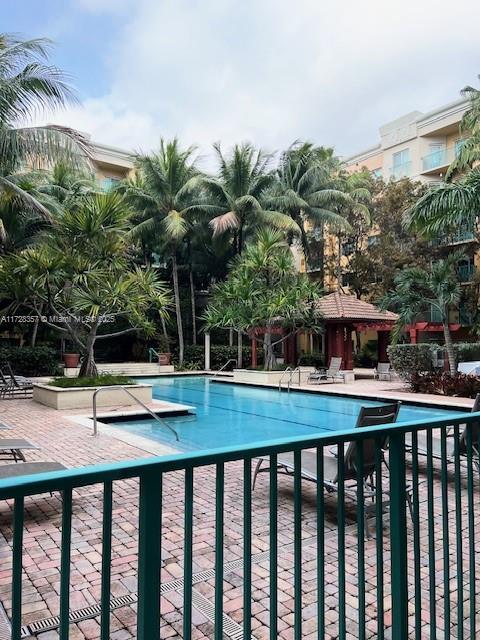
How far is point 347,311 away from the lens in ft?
79.0

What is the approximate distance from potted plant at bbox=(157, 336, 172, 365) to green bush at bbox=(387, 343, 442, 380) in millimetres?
12932

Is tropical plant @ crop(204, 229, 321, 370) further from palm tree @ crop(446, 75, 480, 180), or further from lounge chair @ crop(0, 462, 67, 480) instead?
lounge chair @ crop(0, 462, 67, 480)

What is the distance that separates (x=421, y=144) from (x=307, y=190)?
8736 mm

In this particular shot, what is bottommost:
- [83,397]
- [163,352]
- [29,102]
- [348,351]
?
[83,397]

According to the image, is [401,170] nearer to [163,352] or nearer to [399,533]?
[163,352]

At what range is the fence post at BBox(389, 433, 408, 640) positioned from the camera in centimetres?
225

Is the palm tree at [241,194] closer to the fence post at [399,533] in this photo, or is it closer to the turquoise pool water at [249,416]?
A: the turquoise pool water at [249,416]

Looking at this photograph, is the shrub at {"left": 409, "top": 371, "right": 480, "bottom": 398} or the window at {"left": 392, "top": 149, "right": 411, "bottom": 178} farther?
the window at {"left": 392, "top": 149, "right": 411, "bottom": 178}

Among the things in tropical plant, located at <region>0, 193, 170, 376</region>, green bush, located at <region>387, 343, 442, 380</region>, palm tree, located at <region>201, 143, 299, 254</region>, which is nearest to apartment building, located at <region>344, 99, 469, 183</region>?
palm tree, located at <region>201, 143, 299, 254</region>

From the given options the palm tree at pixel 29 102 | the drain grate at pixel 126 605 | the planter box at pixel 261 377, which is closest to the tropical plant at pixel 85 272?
the palm tree at pixel 29 102

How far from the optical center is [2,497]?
135cm

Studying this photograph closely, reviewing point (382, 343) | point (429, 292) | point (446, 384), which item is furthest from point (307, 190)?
point (446, 384)

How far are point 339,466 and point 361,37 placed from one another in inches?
551

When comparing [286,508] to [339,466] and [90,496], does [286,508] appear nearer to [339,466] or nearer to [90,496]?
[90,496]
